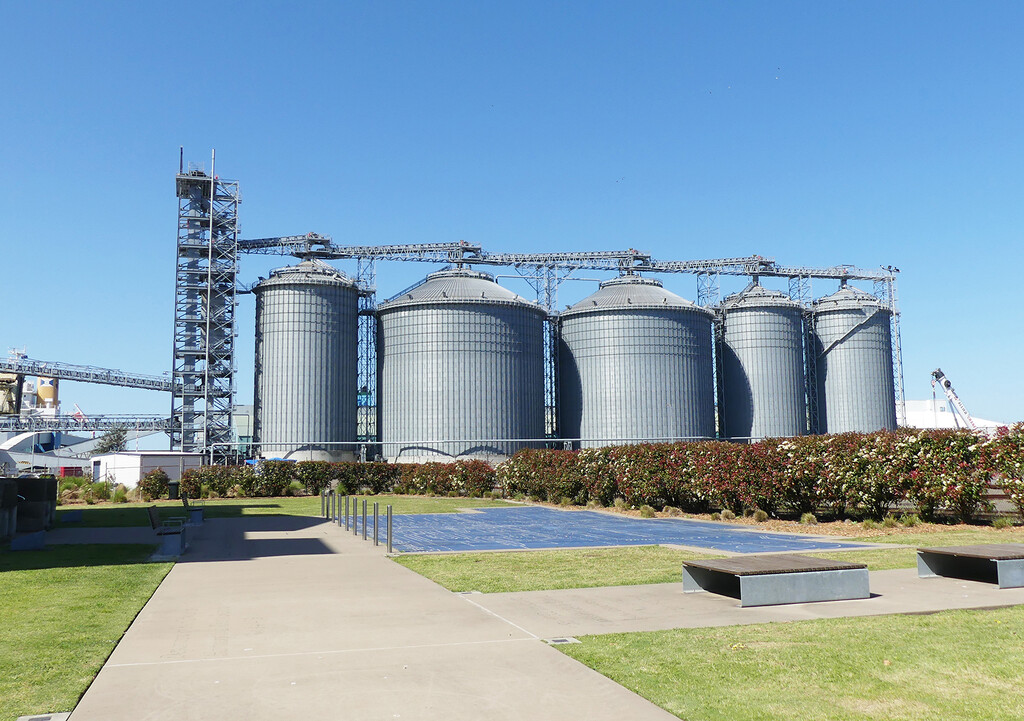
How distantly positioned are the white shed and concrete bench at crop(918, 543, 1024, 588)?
46334 mm

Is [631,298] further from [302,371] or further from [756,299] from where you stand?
[302,371]

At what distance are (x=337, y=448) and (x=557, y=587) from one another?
2516 inches

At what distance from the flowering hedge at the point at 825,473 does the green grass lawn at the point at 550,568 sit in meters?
9.69

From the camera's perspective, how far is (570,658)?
320 inches

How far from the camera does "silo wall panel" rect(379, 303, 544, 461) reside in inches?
2835

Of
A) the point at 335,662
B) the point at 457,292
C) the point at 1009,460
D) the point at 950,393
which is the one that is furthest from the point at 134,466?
the point at 950,393

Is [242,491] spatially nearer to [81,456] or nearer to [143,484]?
[143,484]

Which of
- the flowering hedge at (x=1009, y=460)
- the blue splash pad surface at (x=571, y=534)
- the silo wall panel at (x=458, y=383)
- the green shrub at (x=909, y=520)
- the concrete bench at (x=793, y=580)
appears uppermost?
the silo wall panel at (x=458, y=383)

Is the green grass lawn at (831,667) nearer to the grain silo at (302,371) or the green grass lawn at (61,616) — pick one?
the green grass lawn at (61,616)

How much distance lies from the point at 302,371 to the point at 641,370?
30.6 meters

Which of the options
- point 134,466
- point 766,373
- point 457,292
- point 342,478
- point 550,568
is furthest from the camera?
point 766,373

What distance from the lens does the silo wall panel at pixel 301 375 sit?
7344 cm

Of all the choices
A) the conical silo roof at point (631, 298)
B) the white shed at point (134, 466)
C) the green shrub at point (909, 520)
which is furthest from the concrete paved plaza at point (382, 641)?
the conical silo roof at point (631, 298)

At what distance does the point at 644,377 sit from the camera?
75.6 meters
